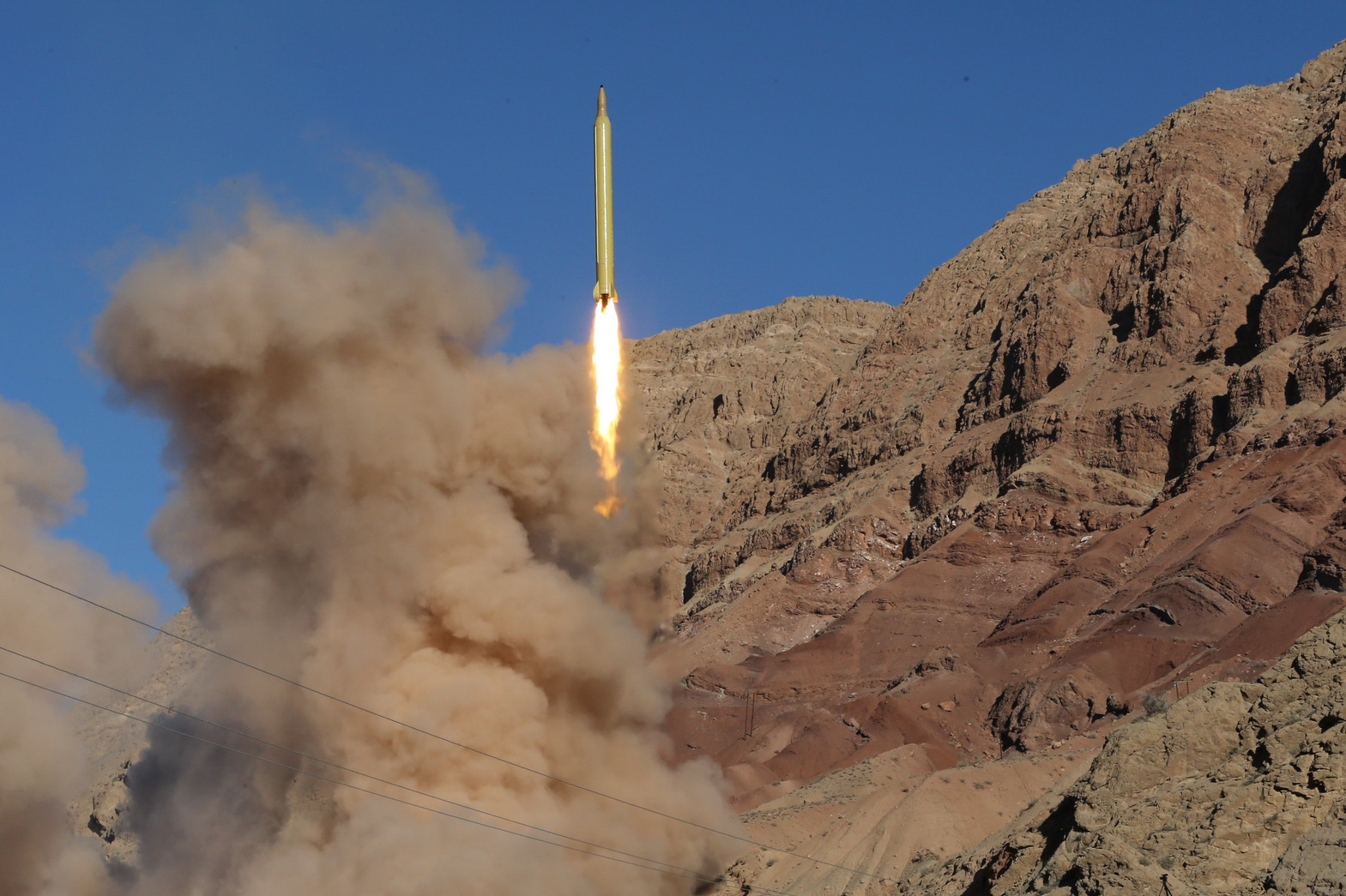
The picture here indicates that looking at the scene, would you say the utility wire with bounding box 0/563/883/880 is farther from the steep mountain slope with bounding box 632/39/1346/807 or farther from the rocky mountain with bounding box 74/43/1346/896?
the steep mountain slope with bounding box 632/39/1346/807

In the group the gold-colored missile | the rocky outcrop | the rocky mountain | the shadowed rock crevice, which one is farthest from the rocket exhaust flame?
the shadowed rock crevice

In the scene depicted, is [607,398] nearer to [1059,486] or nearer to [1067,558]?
[1067,558]

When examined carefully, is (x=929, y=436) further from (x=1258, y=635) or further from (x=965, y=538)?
(x=1258, y=635)

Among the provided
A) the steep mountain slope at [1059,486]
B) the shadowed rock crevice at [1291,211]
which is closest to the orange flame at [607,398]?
the steep mountain slope at [1059,486]

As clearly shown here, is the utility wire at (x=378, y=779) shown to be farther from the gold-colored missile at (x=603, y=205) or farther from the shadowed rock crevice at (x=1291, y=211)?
the shadowed rock crevice at (x=1291, y=211)

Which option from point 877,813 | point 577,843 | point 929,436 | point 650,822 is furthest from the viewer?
point 929,436

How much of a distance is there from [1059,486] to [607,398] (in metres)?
44.5

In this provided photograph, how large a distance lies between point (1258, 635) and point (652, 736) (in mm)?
25405

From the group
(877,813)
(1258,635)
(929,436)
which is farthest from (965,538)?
(877,813)

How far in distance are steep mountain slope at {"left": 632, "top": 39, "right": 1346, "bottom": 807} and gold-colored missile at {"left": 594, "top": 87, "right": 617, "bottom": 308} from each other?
24.7 m

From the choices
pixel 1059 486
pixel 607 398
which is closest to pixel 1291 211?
pixel 1059 486

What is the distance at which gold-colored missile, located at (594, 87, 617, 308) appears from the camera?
38.0m

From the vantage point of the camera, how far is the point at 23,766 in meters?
31.2

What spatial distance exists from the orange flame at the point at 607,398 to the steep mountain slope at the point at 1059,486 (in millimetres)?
21682
